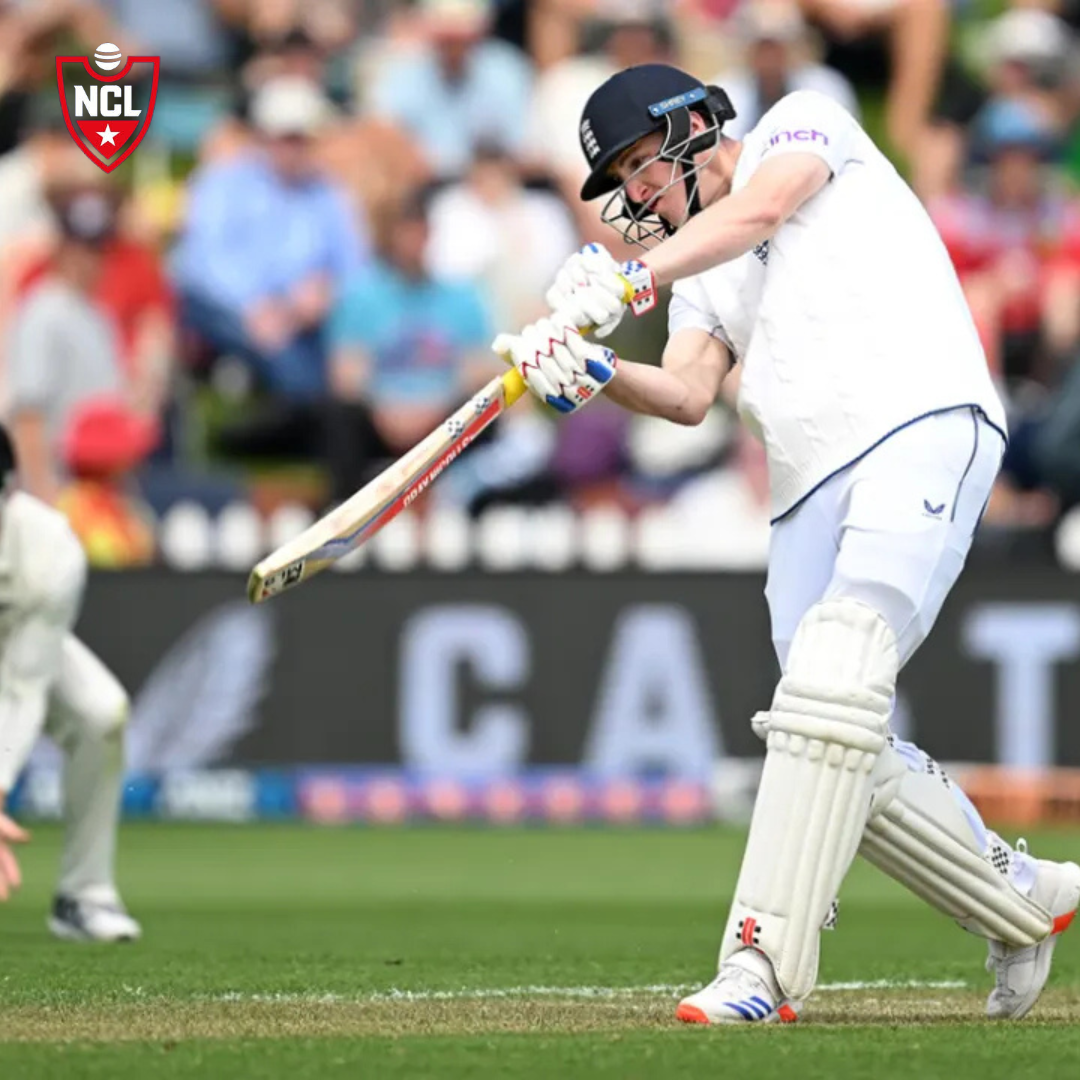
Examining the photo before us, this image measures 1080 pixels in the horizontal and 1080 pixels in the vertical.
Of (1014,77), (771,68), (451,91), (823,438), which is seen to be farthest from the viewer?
(1014,77)

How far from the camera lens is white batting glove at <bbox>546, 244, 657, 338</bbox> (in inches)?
195

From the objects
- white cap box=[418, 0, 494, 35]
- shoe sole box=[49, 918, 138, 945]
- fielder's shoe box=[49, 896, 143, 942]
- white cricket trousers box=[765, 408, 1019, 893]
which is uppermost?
white cap box=[418, 0, 494, 35]

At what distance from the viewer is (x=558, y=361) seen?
501 centimetres

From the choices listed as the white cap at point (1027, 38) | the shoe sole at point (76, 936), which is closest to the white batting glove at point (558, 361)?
the shoe sole at point (76, 936)

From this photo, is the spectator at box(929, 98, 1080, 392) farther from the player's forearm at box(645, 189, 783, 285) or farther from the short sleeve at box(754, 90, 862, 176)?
the player's forearm at box(645, 189, 783, 285)

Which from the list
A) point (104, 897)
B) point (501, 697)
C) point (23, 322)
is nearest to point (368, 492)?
point (104, 897)

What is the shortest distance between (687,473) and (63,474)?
2.87 m

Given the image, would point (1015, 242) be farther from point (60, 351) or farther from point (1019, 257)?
point (60, 351)

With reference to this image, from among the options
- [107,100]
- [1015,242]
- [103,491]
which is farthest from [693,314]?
[1015,242]

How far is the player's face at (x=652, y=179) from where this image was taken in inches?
208

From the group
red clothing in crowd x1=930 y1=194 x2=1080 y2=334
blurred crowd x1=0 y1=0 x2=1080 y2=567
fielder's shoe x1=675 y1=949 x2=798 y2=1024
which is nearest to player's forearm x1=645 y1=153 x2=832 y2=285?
fielder's shoe x1=675 y1=949 x2=798 y2=1024

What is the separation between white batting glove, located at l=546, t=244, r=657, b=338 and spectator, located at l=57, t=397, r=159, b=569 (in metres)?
6.76

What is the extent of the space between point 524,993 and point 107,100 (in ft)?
25.3

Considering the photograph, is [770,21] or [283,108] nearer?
[283,108]
